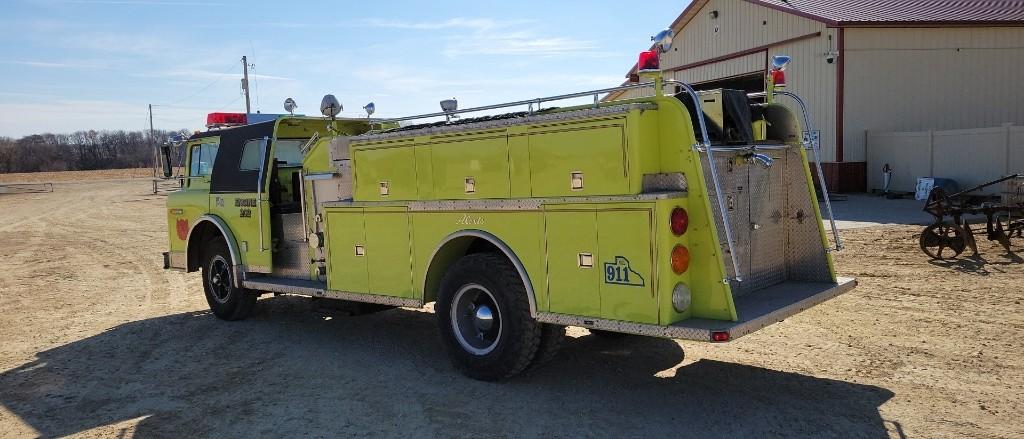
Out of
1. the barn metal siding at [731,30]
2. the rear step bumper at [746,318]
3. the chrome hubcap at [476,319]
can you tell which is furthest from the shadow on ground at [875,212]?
the chrome hubcap at [476,319]

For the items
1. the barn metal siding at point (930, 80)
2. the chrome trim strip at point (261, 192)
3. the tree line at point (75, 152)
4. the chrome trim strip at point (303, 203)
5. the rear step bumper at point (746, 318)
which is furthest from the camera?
the tree line at point (75, 152)

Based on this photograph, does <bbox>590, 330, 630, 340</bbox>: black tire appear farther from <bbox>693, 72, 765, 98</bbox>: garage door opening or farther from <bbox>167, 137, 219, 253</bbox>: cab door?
<bbox>693, 72, 765, 98</bbox>: garage door opening

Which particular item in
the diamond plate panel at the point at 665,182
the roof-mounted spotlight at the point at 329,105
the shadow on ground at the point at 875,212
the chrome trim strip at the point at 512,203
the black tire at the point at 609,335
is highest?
the roof-mounted spotlight at the point at 329,105

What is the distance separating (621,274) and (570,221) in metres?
0.56

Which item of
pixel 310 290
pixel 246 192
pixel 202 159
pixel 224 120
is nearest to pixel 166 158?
pixel 202 159

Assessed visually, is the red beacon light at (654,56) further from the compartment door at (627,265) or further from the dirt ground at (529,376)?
the dirt ground at (529,376)

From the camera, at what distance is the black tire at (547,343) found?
5949 millimetres

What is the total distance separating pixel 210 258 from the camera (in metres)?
9.26

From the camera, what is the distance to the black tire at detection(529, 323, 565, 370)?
5.95 m

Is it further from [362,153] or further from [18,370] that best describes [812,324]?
[18,370]

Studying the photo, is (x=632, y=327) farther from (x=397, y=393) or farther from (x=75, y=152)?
(x=75, y=152)

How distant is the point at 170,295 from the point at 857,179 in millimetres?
21312

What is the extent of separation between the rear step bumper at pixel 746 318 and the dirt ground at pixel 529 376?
650 millimetres

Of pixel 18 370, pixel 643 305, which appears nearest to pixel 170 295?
pixel 18 370
